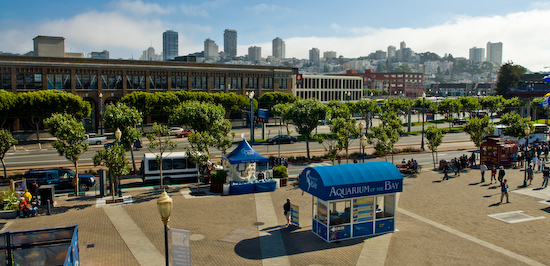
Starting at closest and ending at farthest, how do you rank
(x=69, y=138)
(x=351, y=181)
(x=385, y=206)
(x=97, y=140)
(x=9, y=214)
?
(x=351, y=181)
(x=385, y=206)
(x=9, y=214)
(x=69, y=138)
(x=97, y=140)

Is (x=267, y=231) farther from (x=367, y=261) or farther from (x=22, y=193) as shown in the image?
(x=22, y=193)

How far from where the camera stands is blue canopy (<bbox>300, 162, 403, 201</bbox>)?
1997cm

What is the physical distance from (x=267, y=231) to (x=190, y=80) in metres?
61.0

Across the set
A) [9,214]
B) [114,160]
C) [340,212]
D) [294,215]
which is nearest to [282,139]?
[114,160]

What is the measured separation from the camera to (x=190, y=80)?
260ft

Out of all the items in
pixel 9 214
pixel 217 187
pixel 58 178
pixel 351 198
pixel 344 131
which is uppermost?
pixel 344 131

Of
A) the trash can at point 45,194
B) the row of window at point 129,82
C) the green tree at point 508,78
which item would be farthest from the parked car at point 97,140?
the green tree at point 508,78

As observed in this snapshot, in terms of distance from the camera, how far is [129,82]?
73.0 meters

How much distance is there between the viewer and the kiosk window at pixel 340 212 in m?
20.6

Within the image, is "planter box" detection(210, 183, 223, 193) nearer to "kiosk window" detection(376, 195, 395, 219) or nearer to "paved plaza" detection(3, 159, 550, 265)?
"paved plaza" detection(3, 159, 550, 265)

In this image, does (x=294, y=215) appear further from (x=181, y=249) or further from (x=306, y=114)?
(x=306, y=114)

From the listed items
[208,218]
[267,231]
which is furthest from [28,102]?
[267,231]

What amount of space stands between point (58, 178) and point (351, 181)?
21043 mm

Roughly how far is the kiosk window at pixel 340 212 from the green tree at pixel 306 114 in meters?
23.9
